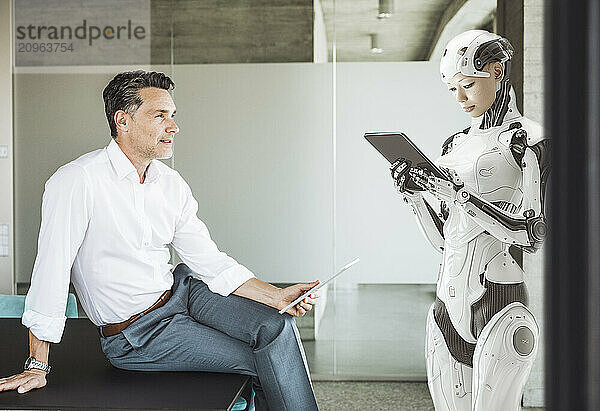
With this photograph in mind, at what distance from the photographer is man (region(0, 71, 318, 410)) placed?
6.72 feet

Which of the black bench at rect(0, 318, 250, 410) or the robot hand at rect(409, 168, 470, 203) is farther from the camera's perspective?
the robot hand at rect(409, 168, 470, 203)

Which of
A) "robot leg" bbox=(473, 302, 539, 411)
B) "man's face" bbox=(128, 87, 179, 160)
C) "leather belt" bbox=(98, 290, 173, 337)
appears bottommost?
"robot leg" bbox=(473, 302, 539, 411)

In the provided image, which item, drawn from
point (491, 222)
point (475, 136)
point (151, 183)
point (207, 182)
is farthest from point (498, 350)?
point (207, 182)

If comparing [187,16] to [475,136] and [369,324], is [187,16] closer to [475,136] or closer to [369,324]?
[369,324]

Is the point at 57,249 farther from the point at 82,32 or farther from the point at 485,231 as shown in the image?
the point at 82,32

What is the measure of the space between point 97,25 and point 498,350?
3181 millimetres

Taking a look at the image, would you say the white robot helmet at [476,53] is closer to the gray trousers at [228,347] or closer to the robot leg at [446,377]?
the robot leg at [446,377]

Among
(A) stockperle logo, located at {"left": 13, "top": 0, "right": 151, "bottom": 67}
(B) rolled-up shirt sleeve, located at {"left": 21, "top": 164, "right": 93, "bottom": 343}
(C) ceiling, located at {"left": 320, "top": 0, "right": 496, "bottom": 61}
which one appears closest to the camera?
(B) rolled-up shirt sleeve, located at {"left": 21, "top": 164, "right": 93, "bottom": 343}

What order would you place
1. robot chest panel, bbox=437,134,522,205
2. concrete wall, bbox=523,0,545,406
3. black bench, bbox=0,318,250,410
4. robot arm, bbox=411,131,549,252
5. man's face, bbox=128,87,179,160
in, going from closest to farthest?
black bench, bbox=0,318,250,410, robot arm, bbox=411,131,549,252, robot chest panel, bbox=437,134,522,205, man's face, bbox=128,87,179,160, concrete wall, bbox=523,0,545,406

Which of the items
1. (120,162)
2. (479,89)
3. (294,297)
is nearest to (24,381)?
(120,162)

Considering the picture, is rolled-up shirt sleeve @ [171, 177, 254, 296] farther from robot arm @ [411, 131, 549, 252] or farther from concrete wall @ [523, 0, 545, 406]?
concrete wall @ [523, 0, 545, 406]

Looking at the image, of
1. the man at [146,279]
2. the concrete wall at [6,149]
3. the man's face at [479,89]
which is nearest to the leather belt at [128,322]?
the man at [146,279]

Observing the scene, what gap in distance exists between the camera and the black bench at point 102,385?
5.45 ft

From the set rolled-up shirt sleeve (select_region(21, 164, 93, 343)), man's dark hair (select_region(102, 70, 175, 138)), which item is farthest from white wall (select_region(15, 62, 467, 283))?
rolled-up shirt sleeve (select_region(21, 164, 93, 343))
